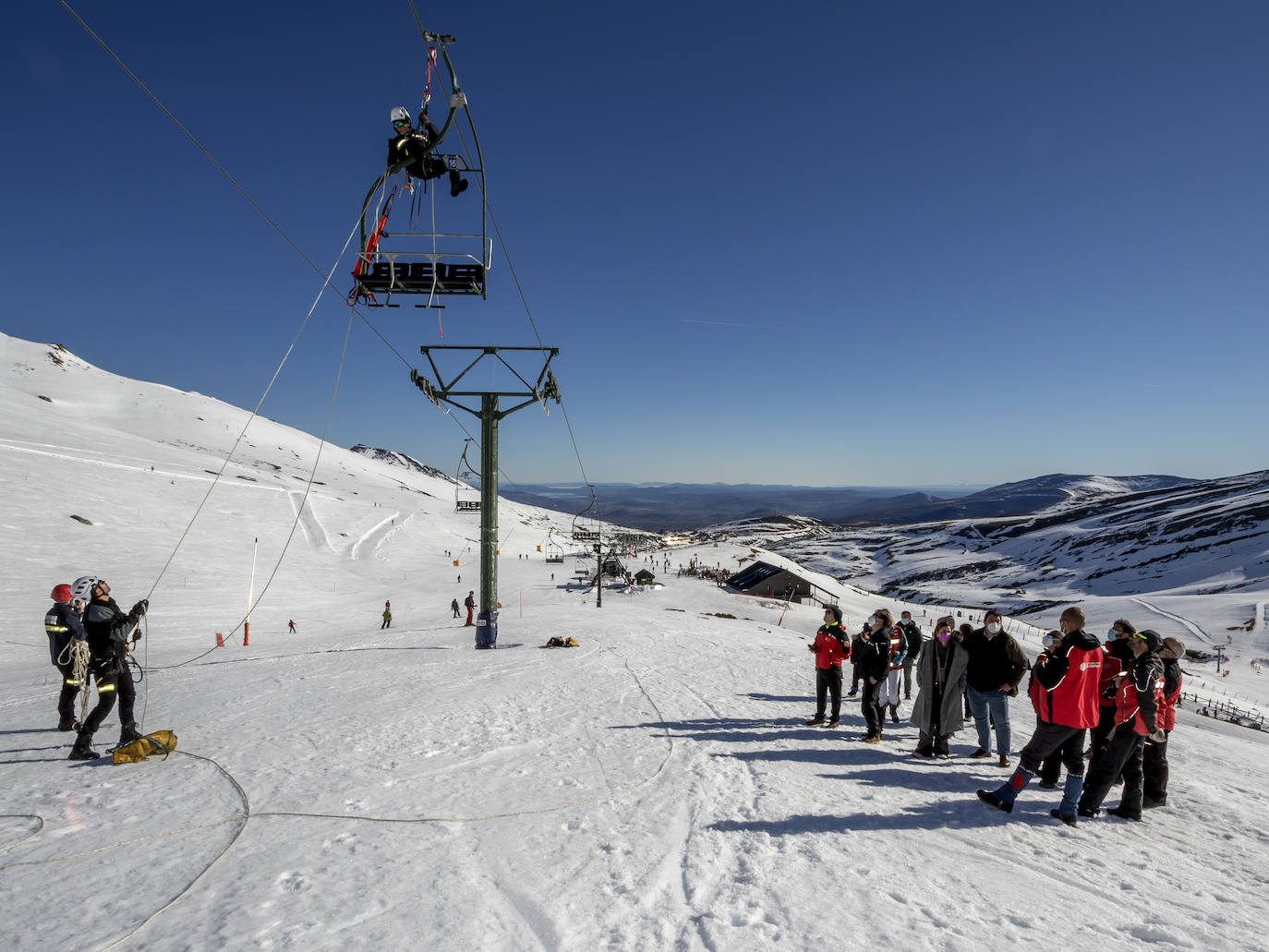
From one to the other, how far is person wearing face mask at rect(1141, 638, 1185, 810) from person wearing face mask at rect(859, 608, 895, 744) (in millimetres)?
2957

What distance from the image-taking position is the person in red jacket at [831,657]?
8578 millimetres

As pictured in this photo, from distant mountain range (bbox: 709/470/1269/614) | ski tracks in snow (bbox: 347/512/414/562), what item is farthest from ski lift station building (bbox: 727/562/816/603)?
distant mountain range (bbox: 709/470/1269/614)

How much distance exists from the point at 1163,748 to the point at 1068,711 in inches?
68.5

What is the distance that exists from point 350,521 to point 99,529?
2991cm

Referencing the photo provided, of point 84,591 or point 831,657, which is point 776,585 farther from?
point 84,591

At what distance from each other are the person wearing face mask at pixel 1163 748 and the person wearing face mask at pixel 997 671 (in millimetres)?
1390

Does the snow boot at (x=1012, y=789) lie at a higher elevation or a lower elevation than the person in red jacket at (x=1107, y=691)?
lower

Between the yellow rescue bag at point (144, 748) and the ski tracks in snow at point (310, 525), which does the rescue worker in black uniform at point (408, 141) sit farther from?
the ski tracks in snow at point (310, 525)

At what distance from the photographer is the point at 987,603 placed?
83312 millimetres

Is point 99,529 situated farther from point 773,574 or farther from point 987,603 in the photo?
point 987,603

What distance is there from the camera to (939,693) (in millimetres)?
8070

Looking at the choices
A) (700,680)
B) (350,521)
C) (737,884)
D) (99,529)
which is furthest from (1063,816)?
(350,521)

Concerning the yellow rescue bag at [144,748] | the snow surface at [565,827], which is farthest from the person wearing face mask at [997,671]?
the yellow rescue bag at [144,748]

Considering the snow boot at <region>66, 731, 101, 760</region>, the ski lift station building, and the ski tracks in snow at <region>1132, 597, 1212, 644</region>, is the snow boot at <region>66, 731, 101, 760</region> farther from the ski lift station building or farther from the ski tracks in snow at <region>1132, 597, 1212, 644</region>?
the ski tracks in snow at <region>1132, 597, 1212, 644</region>
